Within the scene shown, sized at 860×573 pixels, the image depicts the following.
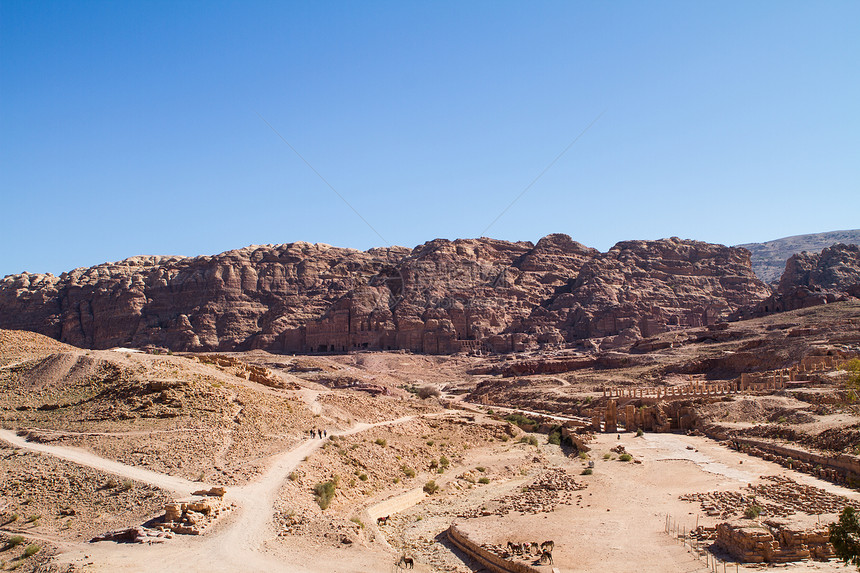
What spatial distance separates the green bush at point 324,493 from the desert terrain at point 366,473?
110 millimetres

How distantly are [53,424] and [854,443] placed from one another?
3256 cm

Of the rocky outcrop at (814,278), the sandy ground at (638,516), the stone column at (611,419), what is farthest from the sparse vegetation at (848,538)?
the rocky outcrop at (814,278)

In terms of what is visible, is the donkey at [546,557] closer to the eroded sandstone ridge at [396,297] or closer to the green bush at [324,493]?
the green bush at [324,493]

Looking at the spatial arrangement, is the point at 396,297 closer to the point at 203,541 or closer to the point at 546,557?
the point at 203,541

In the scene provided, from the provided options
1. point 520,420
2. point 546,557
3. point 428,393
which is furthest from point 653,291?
point 546,557

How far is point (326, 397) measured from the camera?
4203cm

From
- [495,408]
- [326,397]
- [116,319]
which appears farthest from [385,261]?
[326,397]

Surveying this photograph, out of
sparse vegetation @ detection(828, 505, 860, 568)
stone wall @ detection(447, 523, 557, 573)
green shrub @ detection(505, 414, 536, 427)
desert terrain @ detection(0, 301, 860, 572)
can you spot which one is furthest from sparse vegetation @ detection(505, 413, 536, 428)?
sparse vegetation @ detection(828, 505, 860, 568)

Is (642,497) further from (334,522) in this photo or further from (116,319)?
(116,319)

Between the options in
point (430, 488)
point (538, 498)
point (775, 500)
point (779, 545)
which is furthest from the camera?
point (430, 488)

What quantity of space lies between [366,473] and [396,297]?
95.6 metres

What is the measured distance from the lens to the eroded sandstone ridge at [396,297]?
362ft

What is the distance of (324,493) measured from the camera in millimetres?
24484

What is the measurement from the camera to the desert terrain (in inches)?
738
